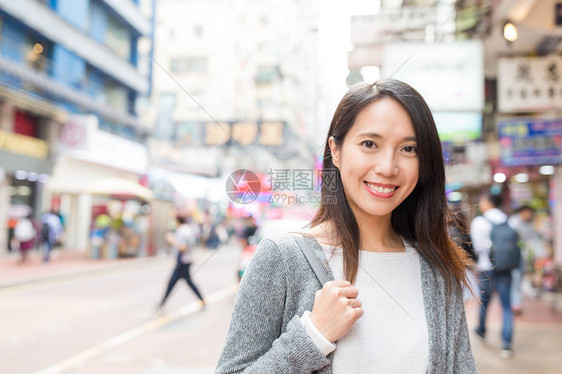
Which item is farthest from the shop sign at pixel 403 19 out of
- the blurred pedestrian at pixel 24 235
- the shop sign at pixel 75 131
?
the shop sign at pixel 75 131

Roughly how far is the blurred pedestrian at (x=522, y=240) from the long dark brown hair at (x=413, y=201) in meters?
5.54

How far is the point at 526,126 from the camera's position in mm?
7418

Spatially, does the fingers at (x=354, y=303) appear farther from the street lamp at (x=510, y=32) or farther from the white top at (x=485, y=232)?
the street lamp at (x=510, y=32)

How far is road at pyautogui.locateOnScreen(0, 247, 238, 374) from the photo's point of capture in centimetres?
461

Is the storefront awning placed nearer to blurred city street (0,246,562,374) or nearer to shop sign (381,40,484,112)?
blurred city street (0,246,562,374)

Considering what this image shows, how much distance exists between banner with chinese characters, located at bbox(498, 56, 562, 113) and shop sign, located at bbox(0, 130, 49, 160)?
1218 centimetres

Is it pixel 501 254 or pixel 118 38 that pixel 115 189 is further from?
pixel 501 254

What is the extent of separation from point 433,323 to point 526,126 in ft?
23.6

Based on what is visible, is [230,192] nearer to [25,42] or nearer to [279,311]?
[279,311]

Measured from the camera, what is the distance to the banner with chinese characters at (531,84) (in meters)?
6.31

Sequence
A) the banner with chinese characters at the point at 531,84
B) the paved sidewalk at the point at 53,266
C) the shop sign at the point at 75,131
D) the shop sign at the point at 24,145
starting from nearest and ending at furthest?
the banner with chinese characters at the point at 531,84 < the paved sidewalk at the point at 53,266 < the shop sign at the point at 24,145 < the shop sign at the point at 75,131

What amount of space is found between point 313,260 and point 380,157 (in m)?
0.30

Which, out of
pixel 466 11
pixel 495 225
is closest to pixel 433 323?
pixel 495 225

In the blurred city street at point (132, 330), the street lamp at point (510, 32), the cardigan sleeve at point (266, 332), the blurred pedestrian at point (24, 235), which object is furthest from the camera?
the blurred pedestrian at point (24, 235)
